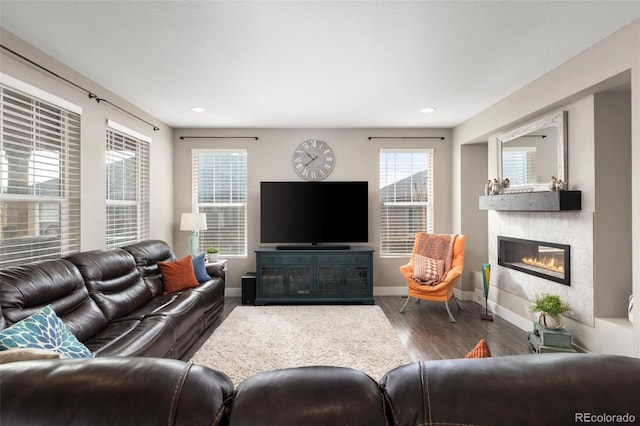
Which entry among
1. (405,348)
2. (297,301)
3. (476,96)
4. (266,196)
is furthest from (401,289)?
(476,96)

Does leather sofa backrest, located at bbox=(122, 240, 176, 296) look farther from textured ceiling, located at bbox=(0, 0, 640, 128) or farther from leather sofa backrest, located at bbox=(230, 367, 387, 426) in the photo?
leather sofa backrest, located at bbox=(230, 367, 387, 426)

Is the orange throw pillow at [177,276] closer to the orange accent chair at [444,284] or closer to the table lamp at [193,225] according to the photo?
the table lamp at [193,225]

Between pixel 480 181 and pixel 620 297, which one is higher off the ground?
pixel 480 181

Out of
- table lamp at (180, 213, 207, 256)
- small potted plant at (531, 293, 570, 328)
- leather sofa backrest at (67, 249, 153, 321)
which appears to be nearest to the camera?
leather sofa backrest at (67, 249, 153, 321)

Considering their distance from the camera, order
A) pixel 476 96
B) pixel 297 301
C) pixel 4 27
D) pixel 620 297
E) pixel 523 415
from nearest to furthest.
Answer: pixel 523 415
pixel 4 27
pixel 620 297
pixel 476 96
pixel 297 301

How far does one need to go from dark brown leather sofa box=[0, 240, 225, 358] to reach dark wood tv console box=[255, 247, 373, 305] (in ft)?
3.56

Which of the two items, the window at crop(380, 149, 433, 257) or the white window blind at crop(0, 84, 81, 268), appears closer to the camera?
the white window blind at crop(0, 84, 81, 268)

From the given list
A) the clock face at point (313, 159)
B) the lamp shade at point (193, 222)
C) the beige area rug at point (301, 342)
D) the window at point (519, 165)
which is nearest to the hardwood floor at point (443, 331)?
the beige area rug at point (301, 342)

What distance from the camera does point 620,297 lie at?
2.65 meters

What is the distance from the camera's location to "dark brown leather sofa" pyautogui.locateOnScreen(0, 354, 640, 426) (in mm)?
593

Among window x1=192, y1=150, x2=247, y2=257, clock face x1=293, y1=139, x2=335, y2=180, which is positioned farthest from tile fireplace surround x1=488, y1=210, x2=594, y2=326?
window x1=192, y1=150, x2=247, y2=257

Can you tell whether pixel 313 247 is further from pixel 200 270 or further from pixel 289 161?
pixel 200 270

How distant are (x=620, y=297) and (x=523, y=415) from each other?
9.68ft

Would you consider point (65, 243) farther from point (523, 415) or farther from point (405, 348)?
point (523, 415)
